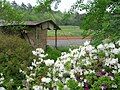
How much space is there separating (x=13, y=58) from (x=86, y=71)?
313 inches

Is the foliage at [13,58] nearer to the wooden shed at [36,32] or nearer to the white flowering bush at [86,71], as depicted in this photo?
the white flowering bush at [86,71]

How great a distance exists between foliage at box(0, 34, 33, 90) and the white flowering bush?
20.0 feet

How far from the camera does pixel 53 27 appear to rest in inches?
1152

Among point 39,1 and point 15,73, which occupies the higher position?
point 39,1

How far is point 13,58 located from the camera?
12.6 m

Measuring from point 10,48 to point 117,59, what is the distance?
8801mm

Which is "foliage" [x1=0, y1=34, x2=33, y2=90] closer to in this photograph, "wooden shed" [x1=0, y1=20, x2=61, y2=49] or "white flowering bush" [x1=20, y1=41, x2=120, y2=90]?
"white flowering bush" [x1=20, y1=41, x2=120, y2=90]

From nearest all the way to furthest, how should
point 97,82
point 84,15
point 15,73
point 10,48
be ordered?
point 97,82
point 84,15
point 15,73
point 10,48

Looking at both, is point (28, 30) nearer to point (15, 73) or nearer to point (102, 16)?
point (15, 73)

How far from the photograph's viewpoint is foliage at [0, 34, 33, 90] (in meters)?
11.8

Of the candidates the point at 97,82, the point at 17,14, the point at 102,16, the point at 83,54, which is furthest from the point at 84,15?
the point at 17,14

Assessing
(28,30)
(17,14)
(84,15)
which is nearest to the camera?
(84,15)

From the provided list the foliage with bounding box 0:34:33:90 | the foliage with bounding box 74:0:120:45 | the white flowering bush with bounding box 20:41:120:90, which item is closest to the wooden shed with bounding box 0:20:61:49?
the foliage with bounding box 0:34:33:90

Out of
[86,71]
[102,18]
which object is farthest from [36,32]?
[86,71]
